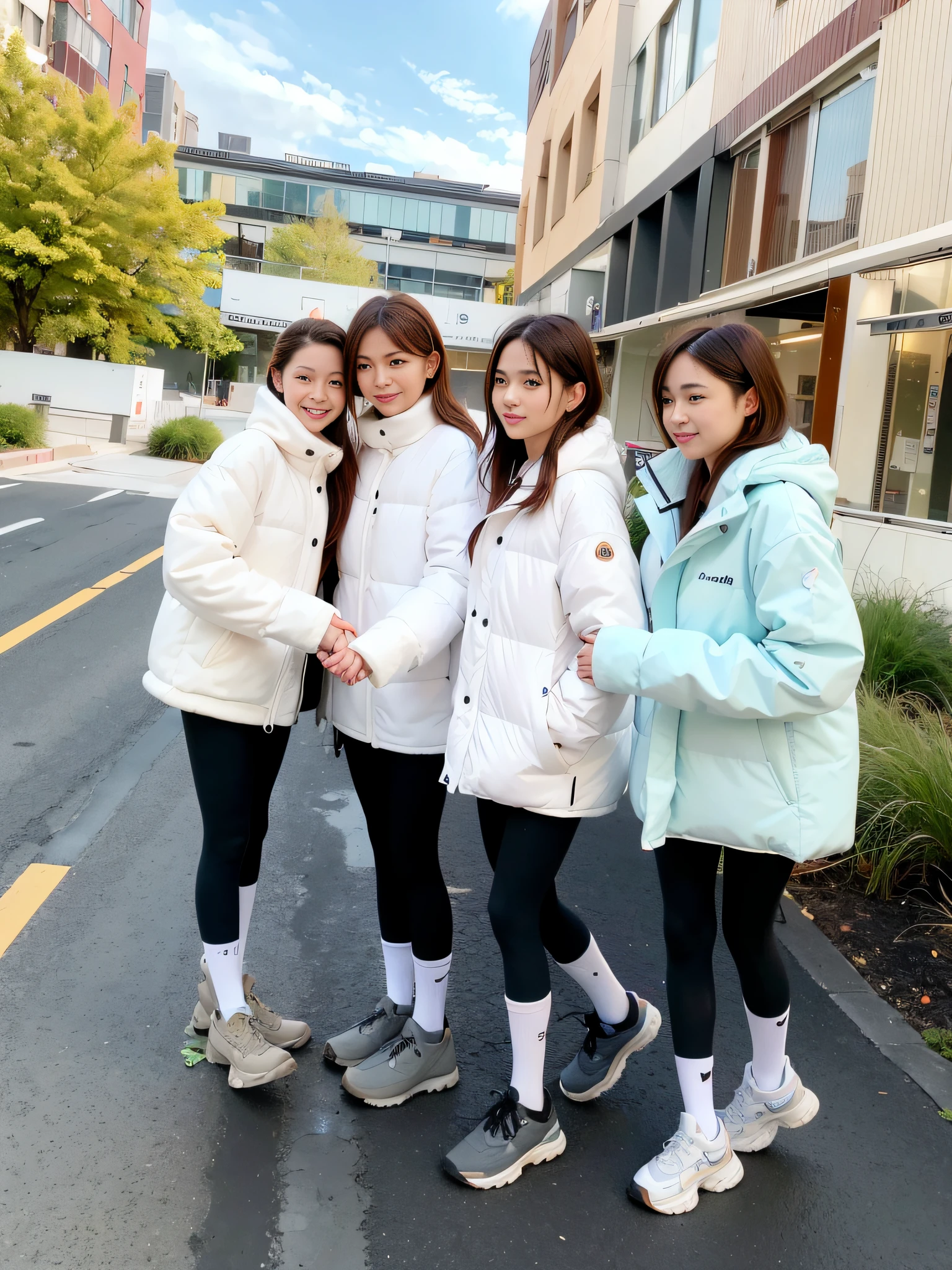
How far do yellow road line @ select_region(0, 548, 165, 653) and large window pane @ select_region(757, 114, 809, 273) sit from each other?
8513 mm

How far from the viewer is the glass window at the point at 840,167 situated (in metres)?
11.3

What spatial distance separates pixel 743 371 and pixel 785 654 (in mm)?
675

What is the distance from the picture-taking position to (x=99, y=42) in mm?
39688

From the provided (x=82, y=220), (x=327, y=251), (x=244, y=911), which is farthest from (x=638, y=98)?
(x=327, y=251)

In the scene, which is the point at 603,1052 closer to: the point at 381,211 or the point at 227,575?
the point at 227,575

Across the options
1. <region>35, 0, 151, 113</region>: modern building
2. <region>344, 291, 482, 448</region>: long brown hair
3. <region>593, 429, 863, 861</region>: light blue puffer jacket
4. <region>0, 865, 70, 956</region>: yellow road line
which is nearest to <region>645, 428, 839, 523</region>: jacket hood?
<region>593, 429, 863, 861</region>: light blue puffer jacket

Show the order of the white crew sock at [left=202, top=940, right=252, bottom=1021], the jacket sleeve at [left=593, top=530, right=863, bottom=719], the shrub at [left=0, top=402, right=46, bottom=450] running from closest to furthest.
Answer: the jacket sleeve at [left=593, top=530, right=863, bottom=719] < the white crew sock at [left=202, top=940, right=252, bottom=1021] < the shrub at [left=0, top=402, right=46, bottom=450]

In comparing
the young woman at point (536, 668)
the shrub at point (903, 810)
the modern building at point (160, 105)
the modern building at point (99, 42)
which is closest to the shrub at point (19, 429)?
the modern building at point (99, 42)

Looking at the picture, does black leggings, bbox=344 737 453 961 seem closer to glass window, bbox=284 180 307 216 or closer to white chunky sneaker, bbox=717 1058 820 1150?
white chunky sneaker, bbox=717 1058 820 1150

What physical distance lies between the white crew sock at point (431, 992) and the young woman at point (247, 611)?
38 centimetres

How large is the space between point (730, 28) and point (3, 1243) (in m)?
17.2

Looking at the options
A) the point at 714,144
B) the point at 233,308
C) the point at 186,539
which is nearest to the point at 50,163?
the point at 233,308

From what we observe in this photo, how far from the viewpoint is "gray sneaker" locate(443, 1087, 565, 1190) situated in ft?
8.57

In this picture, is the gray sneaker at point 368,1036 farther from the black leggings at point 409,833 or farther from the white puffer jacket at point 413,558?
the white puffer jacket at point 413,558
